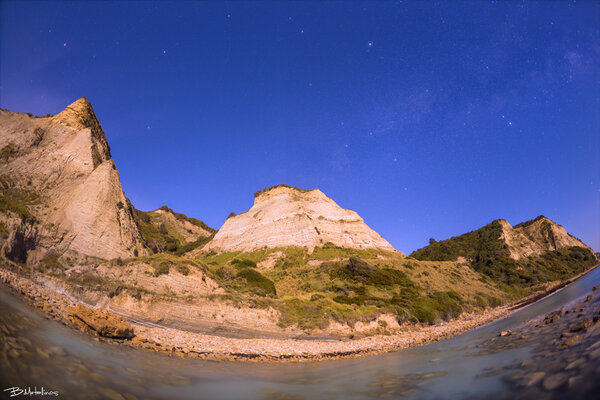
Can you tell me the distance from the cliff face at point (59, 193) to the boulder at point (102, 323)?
17.4 m

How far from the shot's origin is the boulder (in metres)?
9.95

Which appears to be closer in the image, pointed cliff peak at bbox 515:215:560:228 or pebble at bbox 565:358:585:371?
pebble at bbox 565:358:585:371

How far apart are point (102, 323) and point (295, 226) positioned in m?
58.1

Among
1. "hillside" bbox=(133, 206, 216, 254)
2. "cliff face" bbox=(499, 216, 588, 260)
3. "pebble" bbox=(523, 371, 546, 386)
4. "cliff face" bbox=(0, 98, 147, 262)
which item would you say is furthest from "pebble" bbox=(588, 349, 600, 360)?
"cliff face" bbox=(499, 216, 588, 260)

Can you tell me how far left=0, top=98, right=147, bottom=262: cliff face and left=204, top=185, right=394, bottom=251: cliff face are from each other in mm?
34787

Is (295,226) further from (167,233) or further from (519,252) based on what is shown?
(519,252)

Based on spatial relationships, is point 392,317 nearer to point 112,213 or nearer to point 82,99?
point 112,213

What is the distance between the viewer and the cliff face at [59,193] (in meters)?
23.9

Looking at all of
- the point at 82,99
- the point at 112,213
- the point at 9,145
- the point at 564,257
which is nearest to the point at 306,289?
the point at 112,213

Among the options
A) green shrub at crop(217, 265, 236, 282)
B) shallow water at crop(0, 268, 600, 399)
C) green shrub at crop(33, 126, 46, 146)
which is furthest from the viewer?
green shrub at crop(217, 265, 236, 282)

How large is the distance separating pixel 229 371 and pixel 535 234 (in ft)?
458

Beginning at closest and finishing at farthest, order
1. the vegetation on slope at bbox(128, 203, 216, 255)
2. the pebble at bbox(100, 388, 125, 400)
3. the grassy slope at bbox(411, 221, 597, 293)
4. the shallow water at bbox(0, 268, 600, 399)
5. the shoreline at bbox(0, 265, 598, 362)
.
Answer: the shallow water at bbox(0, 268, 600, 399) → the pebble at bbox(100, 388, 125, 400) → the shoreline at bbox(0, 265, 598, 362) → the vegetation on slope at bbox(128, 203, 216, 255) → the grassy slope at bbox(411, 221, 597, 293)

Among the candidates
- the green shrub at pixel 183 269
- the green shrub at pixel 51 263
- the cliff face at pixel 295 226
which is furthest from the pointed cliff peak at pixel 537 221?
the green shrub at pixel 51 263

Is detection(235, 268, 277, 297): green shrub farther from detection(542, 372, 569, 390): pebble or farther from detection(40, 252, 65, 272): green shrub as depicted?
detection(542, 372, 569, 390): pebble
